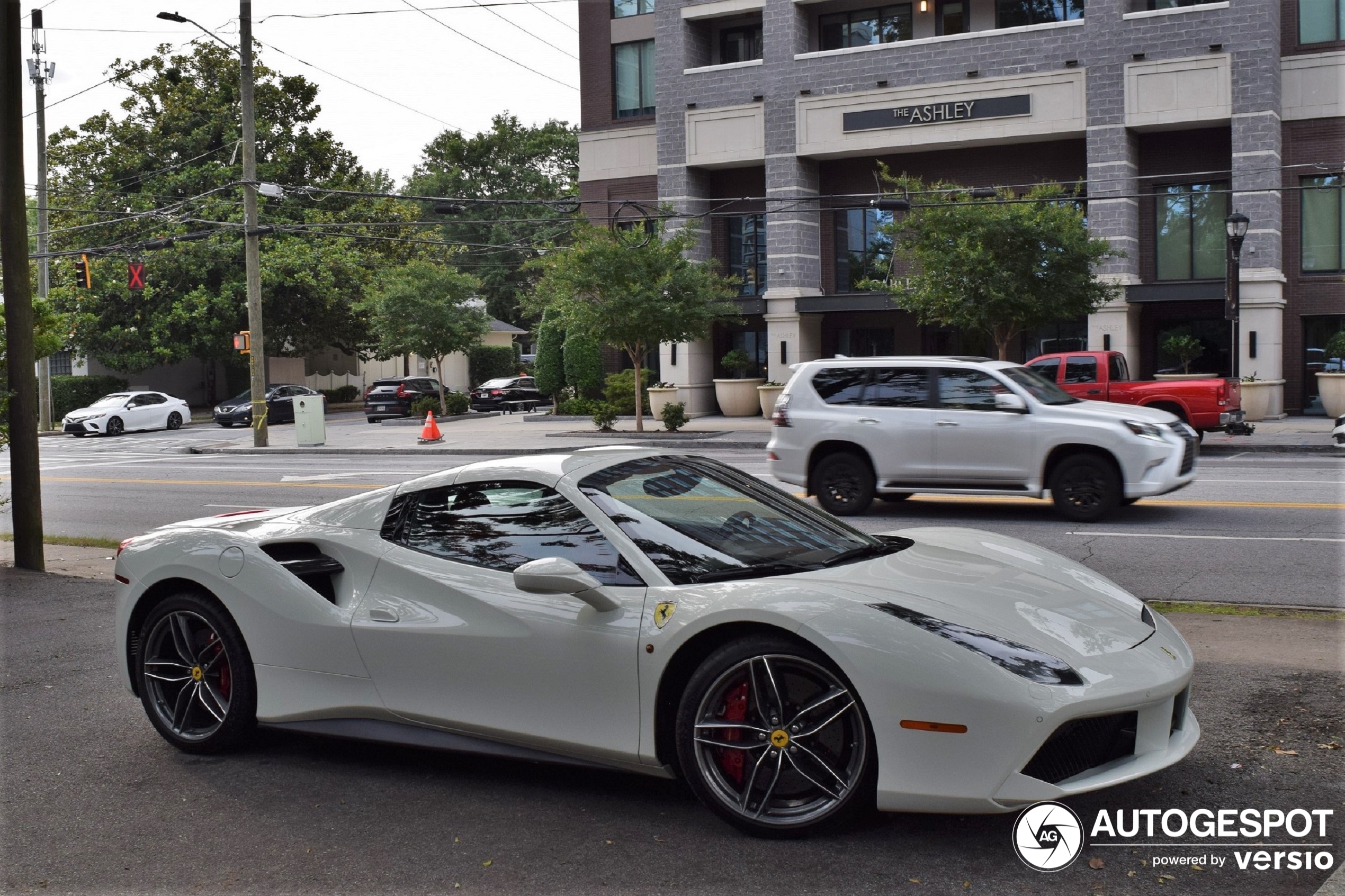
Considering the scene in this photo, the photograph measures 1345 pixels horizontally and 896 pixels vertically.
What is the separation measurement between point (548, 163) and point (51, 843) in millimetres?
78831

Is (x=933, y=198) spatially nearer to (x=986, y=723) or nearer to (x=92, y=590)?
(x=92, y=590)

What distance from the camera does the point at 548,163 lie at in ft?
265

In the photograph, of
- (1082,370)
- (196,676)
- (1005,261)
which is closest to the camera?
(196,676)

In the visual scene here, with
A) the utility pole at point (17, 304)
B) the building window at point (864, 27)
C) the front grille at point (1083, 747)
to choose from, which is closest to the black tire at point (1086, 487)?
the front grille at point (1083, 747)

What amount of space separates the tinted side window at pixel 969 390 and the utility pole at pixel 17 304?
8977 millimetres

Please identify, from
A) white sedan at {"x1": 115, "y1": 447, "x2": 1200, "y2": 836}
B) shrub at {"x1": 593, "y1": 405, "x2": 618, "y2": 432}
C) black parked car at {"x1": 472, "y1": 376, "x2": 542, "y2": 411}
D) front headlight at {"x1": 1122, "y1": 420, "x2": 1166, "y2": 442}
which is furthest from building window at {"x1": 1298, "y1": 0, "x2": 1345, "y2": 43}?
white sedan at {"x1": 115, "y1": 447, "x2": 1200, "y2": 836}

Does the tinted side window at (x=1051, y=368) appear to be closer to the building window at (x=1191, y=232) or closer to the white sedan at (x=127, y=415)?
the building window at (x=1191, y=232)

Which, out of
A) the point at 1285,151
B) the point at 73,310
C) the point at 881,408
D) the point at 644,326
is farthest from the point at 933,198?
the point at 73,310

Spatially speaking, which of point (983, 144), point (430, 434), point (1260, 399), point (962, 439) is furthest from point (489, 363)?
point (962, 439)

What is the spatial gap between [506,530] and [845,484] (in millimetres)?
9381

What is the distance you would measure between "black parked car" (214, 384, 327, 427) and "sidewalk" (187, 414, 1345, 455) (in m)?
3.07

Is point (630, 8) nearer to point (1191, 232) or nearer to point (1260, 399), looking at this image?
point (1191, 232)

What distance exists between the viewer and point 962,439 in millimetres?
13508

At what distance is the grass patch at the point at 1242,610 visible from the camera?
7.85 meters
